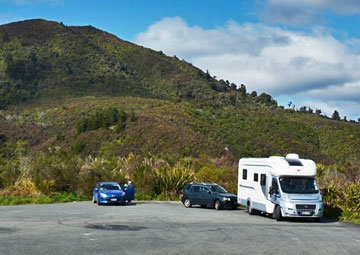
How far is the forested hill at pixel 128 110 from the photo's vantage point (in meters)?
70.8

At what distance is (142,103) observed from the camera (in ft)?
299

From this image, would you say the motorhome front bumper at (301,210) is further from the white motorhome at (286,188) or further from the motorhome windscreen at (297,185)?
the motorhome windscreen at (297,185)

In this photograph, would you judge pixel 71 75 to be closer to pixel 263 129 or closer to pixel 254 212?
pixel 263 129

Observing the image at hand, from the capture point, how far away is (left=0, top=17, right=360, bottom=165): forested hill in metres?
70.8

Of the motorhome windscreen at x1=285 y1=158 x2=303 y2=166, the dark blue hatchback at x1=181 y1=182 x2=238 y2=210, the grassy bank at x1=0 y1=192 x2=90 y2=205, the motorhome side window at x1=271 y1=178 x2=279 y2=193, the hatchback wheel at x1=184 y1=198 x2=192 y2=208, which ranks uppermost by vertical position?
the motorhome windscreen at x1=285 y1=158 x2=303 y2=166

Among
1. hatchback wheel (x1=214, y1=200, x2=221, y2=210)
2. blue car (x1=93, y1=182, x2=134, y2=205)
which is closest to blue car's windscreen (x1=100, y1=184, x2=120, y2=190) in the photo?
blue car (x1=93, y1=182, x2=134, y2=205)

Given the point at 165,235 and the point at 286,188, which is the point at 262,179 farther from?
the point at 165,235

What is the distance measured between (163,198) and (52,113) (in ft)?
191

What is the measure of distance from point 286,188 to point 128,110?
66054 mm

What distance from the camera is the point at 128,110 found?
84625 millimetres

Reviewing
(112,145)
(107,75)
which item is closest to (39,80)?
(107,75)

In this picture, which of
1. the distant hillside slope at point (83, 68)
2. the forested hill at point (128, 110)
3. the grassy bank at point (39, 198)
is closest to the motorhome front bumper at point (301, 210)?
the grassy bank at point (39, 198)

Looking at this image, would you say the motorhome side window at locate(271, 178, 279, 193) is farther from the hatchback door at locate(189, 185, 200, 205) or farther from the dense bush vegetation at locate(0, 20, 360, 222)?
the hatchback door at locate(189, 185, 200, 205)

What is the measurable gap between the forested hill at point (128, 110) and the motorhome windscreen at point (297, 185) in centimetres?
2307
